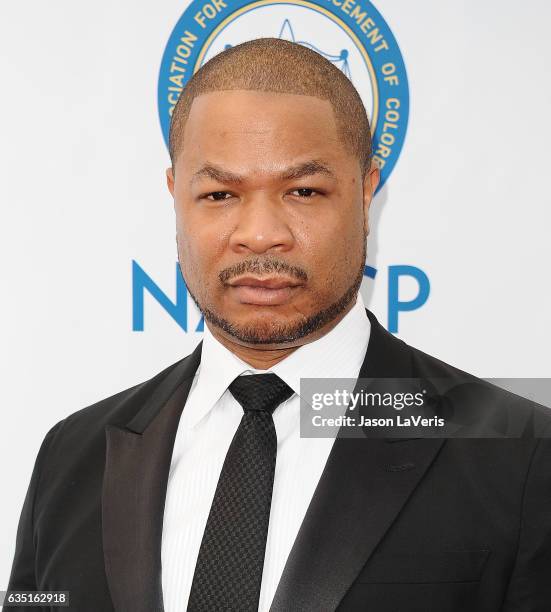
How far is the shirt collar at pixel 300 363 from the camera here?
1.38m

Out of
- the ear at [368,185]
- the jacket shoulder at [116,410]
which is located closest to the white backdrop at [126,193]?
Result: the jacket shoulder at [116,410]

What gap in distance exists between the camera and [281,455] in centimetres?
133

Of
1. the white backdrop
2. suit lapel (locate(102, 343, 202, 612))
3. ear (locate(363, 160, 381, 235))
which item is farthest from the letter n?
ear (locate(363, 160, 381, 235))

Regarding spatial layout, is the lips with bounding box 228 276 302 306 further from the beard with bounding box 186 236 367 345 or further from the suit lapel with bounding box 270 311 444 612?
the suit lapel with bounding box 270 311 444 612

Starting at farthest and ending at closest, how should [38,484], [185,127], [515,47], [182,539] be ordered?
[515,47] < [38,484] < [185,127] < [182,539]

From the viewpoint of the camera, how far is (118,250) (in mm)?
2064

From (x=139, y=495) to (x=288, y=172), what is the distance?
0.65 metres

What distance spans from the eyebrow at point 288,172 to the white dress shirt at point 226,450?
29 cm

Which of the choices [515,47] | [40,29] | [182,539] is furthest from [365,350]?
[40,29]

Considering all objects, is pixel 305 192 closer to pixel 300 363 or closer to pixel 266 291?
pixel 266 291

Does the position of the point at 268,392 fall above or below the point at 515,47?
below

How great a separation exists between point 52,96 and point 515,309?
1395mm

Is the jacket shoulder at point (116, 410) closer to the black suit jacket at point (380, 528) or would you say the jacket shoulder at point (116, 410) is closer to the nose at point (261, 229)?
the black suit jacket at point (380, 528)

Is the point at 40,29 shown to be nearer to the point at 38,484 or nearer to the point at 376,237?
the point at 376,237
